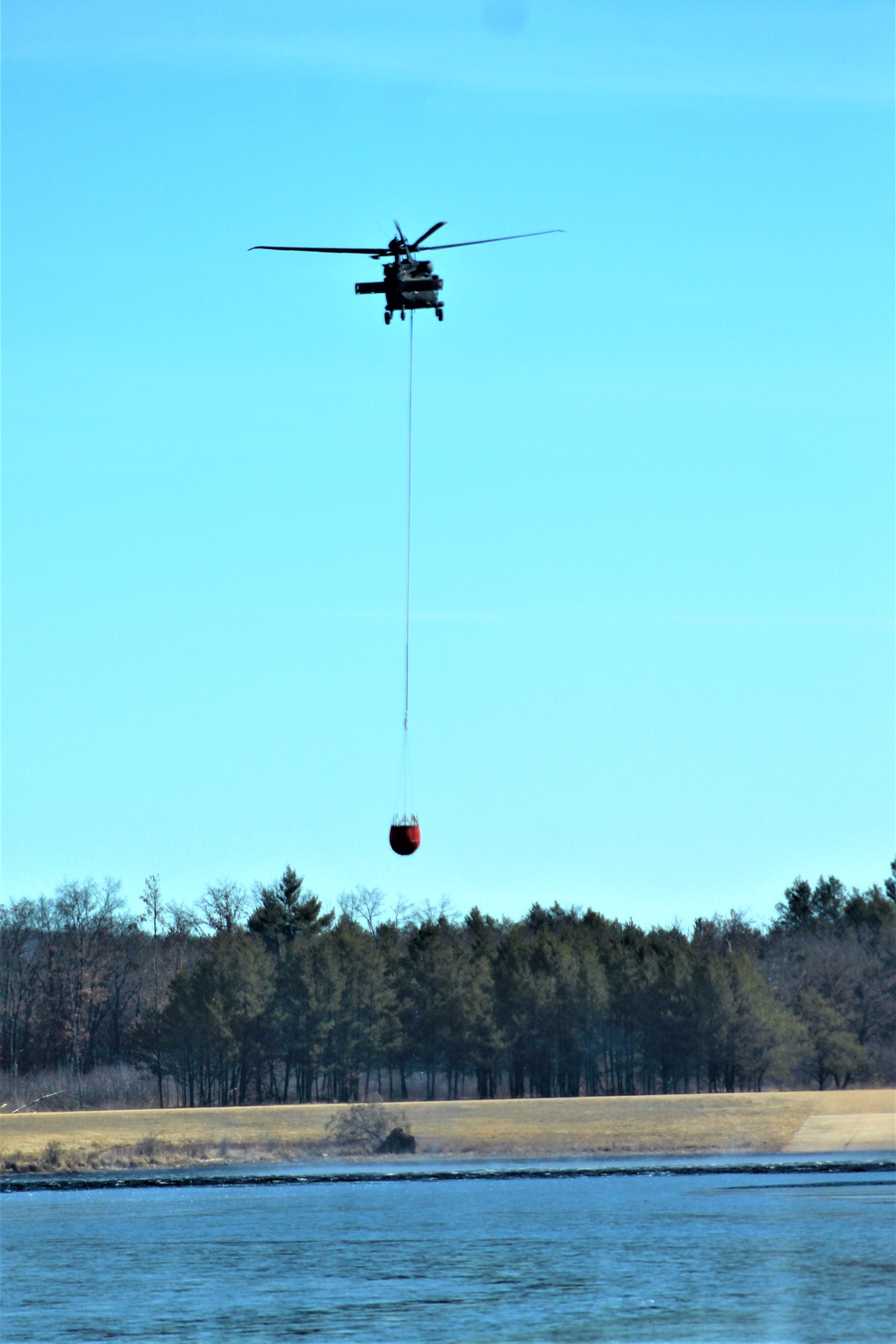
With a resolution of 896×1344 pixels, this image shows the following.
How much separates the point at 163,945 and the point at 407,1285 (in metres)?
85.7

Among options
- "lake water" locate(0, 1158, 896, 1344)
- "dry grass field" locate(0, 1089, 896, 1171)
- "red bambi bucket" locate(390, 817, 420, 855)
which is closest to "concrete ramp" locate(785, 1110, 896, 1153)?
"dry grass field" locate(0, 1089, 896, 1171)

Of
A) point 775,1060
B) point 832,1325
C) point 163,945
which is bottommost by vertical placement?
point 832,1325

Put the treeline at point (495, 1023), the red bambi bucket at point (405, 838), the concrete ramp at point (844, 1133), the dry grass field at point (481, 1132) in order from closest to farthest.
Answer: the red bambi bucket at point (405, 838), the dry grass field at point (481, 1132), the concrete ramp at point (844, 1133), the treeline at point (495, 1023)

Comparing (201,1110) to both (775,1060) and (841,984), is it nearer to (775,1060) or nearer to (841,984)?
(775,1060)

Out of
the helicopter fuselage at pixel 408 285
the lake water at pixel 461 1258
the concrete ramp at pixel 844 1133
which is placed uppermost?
the helicopter fuselage at pixel 408 285

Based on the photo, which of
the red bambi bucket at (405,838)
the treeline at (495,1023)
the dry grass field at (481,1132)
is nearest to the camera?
the red bambi bucket at (405,838)

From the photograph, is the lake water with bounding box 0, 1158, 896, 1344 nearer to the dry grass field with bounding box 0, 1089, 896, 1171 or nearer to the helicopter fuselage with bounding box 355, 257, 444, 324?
the dry grass field with bounding box 0, 1089, 896, 1171

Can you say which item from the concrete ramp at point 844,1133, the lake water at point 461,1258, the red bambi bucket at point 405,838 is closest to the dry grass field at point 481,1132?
the concrete ramp at point 844,1133

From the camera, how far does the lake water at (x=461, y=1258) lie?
3816cm

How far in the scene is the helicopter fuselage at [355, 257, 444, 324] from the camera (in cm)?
3547

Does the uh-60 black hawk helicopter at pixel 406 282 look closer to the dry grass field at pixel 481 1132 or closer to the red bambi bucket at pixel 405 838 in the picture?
the red bambi bucket at pixel 405 838

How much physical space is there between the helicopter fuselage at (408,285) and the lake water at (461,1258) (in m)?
18.9

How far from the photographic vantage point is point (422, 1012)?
321 feet

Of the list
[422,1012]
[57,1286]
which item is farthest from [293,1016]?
[57,1286]
